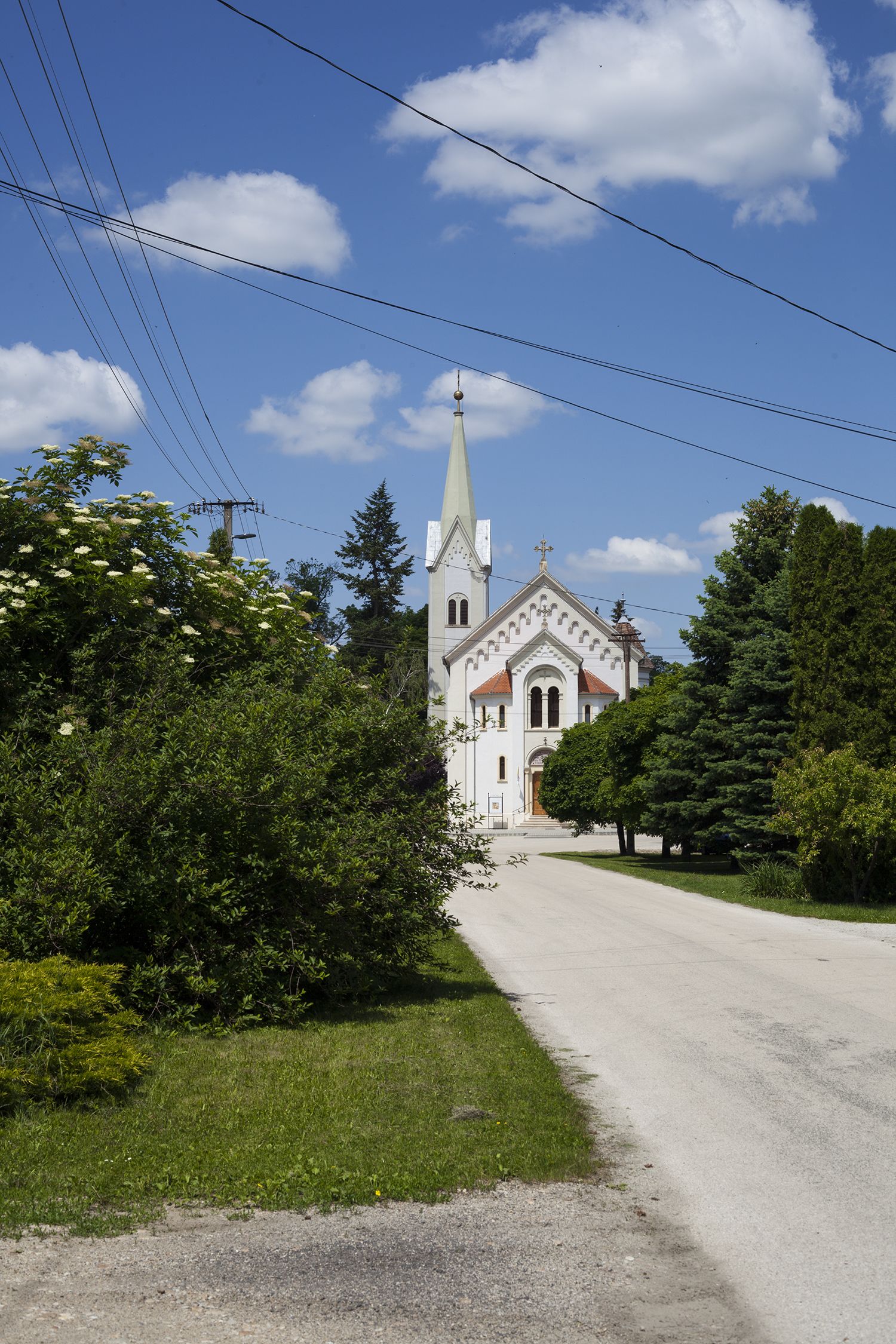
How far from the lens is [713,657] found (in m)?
29.9

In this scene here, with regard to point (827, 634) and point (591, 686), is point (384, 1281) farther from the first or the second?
point (591, 686)

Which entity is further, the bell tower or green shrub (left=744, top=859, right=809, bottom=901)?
the bell tower

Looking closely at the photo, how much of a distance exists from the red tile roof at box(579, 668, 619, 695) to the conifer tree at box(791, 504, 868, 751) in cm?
4380

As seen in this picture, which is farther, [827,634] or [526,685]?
[526,685]

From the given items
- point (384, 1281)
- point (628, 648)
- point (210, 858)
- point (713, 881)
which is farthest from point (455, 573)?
point (384, 1281)

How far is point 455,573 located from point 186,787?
6538cm

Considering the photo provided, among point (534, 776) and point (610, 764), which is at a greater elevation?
point (534, 776)

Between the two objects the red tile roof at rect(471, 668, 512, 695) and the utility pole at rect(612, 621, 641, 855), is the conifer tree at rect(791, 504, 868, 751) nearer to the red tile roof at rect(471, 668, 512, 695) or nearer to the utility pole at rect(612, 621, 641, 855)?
the utility pole at rect(612, 621, 641, 855)

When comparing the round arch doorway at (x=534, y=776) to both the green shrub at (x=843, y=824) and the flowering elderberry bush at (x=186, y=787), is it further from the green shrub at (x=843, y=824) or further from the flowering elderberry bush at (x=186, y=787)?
the flowering elderberry bush at (x=186, y=787)

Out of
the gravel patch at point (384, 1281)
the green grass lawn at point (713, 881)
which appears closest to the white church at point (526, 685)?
the green grass lawn at point (713, 881)

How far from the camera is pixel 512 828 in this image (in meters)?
63.9

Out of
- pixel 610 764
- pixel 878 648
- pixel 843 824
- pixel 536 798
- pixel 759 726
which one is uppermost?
pixel 878 648

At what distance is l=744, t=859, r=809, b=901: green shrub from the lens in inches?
826

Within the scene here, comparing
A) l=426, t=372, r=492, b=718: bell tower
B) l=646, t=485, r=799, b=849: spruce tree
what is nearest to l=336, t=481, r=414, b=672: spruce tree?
l=426, t=372, r=492, b=718: bell tower
